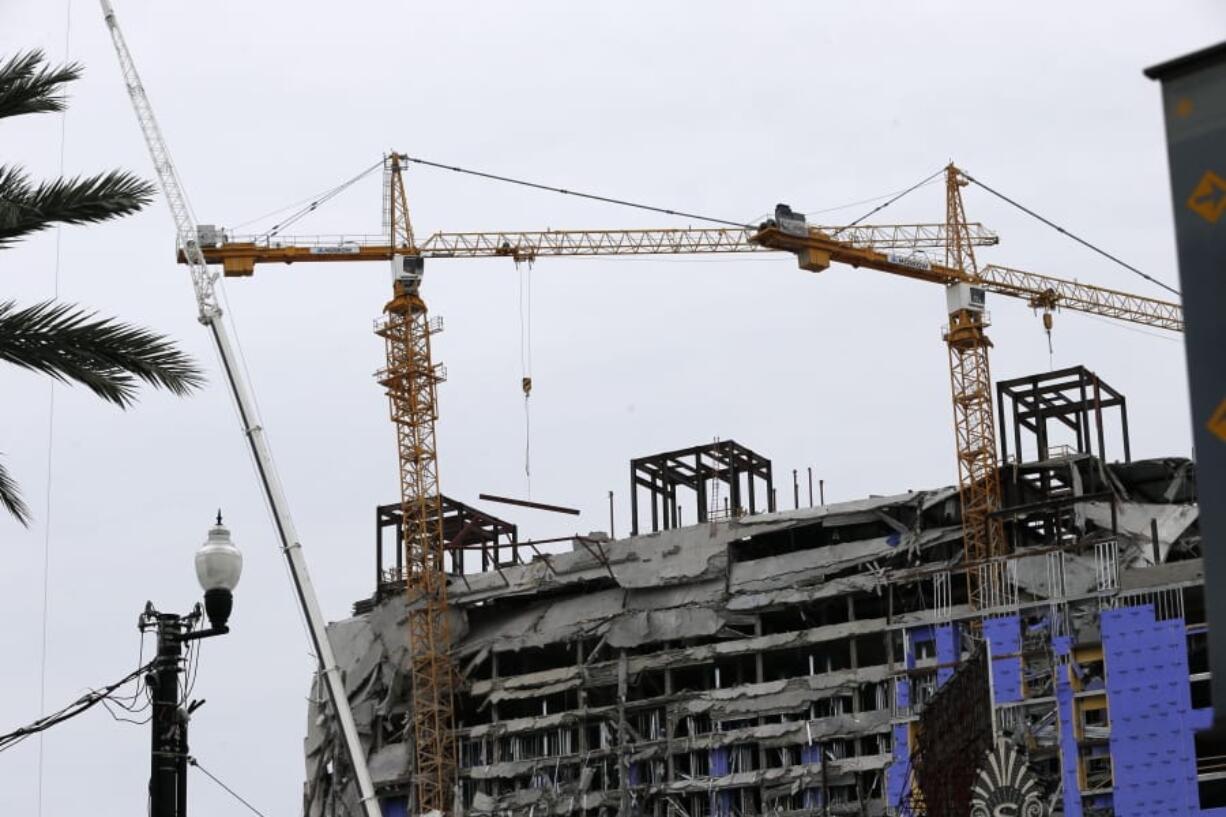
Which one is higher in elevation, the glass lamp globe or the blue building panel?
the blue building panel

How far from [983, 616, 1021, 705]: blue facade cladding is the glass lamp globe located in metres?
84.2

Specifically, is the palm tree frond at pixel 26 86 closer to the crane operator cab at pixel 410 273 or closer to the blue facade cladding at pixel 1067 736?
the blue facade cladding at pixel 1067 736

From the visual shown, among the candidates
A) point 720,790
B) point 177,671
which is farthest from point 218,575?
point 720,790

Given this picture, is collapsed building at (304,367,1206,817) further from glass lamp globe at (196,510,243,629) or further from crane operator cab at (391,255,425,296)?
glass lamp globe at (196,510,243,629)

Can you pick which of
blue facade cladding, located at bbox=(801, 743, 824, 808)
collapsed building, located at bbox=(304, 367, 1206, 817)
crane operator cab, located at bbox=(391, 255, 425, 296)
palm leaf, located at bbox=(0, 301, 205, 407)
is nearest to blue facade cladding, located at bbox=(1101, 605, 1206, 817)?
collapsed building, located at bbox=(304, 367, 1206, 817)

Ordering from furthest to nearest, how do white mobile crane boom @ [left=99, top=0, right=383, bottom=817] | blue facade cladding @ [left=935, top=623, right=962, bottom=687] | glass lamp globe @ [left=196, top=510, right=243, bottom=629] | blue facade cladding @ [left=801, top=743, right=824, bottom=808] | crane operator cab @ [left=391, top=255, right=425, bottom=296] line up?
crane operator cab @ [left=391, top=255, right=425, bottom=296]
blue facade cladding @ [left=801, top=743, right=824, bottom=808]
blue facade cladding @ [left=935, top=623, right=962, bottom=687]
white mobile crane boom @ [left=99, top=0, right=383, bottom=817]
glass lamp globe @ [left=196, top=510, right=243, bottom=629]

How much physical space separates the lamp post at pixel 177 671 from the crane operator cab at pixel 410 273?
113 meters

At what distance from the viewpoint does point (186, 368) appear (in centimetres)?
2277

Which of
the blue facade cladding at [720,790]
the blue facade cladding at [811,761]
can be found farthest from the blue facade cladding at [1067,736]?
the blue facade cladding at [720,790]

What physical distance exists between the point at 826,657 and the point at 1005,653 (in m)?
16.8

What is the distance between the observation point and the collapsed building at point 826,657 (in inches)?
3824

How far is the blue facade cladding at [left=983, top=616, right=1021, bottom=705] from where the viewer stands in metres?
102

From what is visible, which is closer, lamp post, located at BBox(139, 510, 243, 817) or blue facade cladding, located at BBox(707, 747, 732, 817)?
lamp post, located at BBox(139, 510, 243, 817)

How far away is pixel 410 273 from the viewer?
134m
